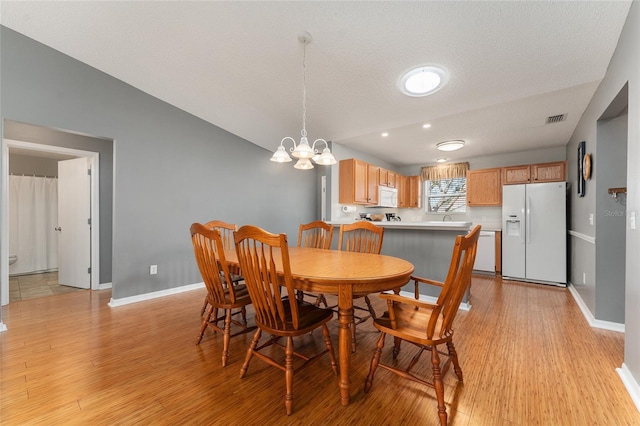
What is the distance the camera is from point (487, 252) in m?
4.82

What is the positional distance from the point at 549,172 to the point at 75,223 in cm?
771

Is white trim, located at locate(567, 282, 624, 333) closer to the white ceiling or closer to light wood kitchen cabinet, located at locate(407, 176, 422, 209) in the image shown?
the white ceiling

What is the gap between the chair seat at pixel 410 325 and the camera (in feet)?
4.63

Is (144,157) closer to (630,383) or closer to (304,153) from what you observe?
(304,153)

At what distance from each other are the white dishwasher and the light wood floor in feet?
6.73

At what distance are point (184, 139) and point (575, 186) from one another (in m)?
5.63

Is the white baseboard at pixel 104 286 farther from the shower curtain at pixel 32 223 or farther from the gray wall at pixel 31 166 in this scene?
the gray wall at pixel 31 166

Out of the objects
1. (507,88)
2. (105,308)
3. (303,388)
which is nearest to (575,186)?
(507,88)

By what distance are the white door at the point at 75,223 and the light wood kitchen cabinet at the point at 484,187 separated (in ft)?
21.6

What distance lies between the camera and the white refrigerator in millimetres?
4039

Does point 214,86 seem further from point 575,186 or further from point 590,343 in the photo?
point 575,186

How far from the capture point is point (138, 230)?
3.38 m

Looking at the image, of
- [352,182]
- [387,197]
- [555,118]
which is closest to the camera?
[555,118]

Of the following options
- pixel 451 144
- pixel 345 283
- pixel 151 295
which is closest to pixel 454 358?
pixel 345 283
